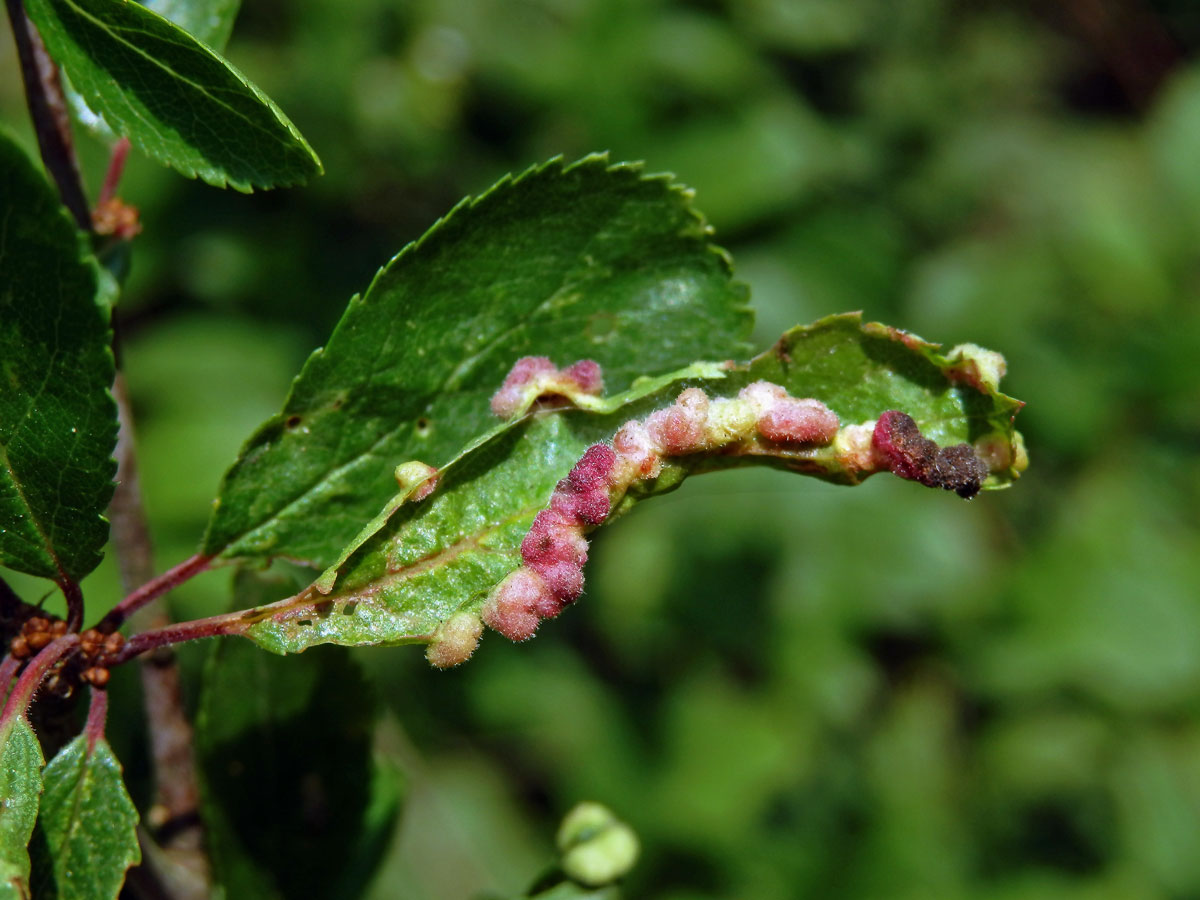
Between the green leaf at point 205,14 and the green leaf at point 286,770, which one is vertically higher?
the green leaf at point 205,14

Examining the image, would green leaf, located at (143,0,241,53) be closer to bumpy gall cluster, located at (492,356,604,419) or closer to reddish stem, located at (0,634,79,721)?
bumpy gall cluster, located at (492,356,604,419)

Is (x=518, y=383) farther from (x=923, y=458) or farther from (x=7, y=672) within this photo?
(x=7, y=672)

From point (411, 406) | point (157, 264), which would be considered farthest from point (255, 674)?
point (157, 264)

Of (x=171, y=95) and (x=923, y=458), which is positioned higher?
(x=171, y=95)

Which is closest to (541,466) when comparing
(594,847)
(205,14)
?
(594,847)

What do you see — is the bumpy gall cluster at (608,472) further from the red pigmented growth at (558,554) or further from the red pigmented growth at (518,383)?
the red pigmented growth at (518,383)

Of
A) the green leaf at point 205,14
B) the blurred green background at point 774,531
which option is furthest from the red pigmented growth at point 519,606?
the blurred green background at point 774,531
